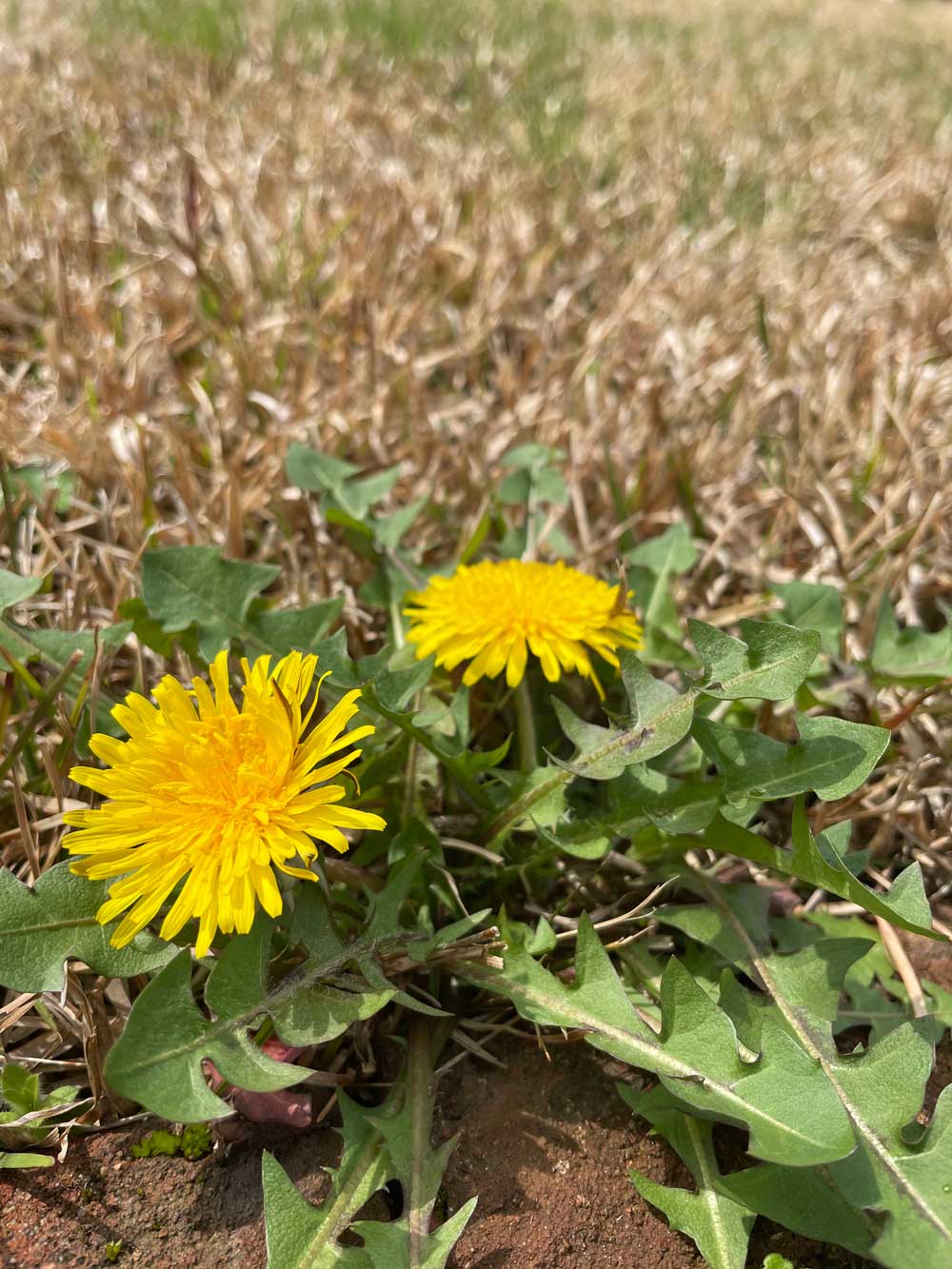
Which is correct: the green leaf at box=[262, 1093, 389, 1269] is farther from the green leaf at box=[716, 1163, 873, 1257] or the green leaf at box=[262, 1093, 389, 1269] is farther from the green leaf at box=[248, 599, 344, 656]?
the green leaf at box=[248, 599, 344, 656]

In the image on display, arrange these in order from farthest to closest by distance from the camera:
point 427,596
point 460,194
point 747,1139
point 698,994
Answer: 1. point 460,194
2. point 427,596
3. point 747,1139
4. point 698,994

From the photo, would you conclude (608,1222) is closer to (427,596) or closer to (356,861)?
(356,861)

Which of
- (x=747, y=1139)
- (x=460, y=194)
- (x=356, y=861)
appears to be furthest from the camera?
(x=460, y=194)

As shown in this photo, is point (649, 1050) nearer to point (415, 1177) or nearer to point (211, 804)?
point (415, 1177)

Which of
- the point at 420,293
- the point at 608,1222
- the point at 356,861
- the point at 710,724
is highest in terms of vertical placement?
the point at 420,293

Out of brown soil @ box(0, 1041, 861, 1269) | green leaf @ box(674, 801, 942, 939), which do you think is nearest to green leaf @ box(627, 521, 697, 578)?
green leaf @ box(674, 801, 942, 939)

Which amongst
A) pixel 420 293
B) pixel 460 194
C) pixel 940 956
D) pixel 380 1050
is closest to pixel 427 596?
pixel 380 1050

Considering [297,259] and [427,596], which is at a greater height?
[297,259]

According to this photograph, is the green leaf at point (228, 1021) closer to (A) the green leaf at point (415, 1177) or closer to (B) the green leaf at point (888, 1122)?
(A) the green leaf at point (415, 1177)
